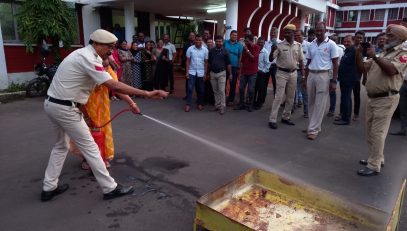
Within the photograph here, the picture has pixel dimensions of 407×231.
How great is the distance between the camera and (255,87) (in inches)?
322

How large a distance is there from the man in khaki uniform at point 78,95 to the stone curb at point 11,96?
21.9 feet

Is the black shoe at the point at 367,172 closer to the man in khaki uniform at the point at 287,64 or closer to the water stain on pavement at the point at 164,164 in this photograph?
the man in khaki uniform at the point at 287,64

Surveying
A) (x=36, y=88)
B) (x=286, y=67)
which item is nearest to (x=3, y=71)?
(x=36, y=88)

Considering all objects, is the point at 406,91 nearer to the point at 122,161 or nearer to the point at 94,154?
the point at 122,161

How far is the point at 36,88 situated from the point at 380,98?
29.9ft

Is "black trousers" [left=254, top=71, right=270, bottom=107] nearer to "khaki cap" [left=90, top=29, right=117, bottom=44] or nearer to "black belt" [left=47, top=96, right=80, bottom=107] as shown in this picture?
"khaki cap" [left=90, top=29, right=117, bottom=44]

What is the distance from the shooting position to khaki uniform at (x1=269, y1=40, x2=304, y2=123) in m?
6.25

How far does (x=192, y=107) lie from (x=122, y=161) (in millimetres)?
3907

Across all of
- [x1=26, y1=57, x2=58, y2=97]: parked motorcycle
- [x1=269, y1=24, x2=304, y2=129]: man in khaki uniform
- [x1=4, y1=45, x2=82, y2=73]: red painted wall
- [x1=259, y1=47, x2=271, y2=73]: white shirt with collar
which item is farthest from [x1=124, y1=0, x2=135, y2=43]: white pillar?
[x1=269, y1=24, x2=304, y2=129]: man in khaki uniform

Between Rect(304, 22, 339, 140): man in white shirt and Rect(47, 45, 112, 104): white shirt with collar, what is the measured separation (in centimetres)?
410

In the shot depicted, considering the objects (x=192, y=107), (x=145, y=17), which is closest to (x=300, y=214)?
(x=192, y=107)

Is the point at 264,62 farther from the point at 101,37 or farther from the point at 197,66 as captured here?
the point at 101,37

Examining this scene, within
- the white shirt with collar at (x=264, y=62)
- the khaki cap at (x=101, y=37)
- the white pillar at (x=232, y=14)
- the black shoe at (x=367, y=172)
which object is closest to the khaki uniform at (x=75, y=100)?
the khaki cap at (x=101, y=37)

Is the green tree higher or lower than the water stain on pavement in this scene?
higher
